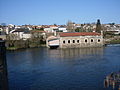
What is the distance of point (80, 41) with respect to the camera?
106 feet

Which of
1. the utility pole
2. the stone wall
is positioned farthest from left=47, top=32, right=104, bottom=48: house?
the utility pole

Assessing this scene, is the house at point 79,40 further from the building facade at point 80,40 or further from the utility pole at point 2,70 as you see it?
the utility pole at point 2,70

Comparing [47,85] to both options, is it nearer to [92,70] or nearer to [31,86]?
[31,86]

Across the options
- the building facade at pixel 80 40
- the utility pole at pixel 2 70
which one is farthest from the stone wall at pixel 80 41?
the utility pole at pixel 2 70

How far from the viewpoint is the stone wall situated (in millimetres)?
31934

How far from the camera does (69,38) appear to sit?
32219 millimetres

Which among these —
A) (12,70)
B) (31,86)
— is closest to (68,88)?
(31,86)

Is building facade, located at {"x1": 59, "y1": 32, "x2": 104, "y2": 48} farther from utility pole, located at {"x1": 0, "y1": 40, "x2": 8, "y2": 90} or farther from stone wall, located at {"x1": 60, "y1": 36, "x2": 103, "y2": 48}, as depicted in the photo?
utility pole, located at {"x1": 0, "y1": 40, "x2": 8, "y2": 90}

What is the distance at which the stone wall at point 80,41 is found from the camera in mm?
31934

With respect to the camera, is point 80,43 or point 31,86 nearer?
point 31,86

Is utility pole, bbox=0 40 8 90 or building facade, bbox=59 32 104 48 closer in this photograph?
utility pole, bbox=0 40 8 90

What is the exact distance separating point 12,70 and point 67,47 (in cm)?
1750

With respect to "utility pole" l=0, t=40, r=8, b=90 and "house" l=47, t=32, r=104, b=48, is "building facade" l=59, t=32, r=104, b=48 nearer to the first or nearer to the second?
"house" l=47, t=32, r=104, b=48

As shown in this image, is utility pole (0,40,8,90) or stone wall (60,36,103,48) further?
stone wall (60,36,103,48)
